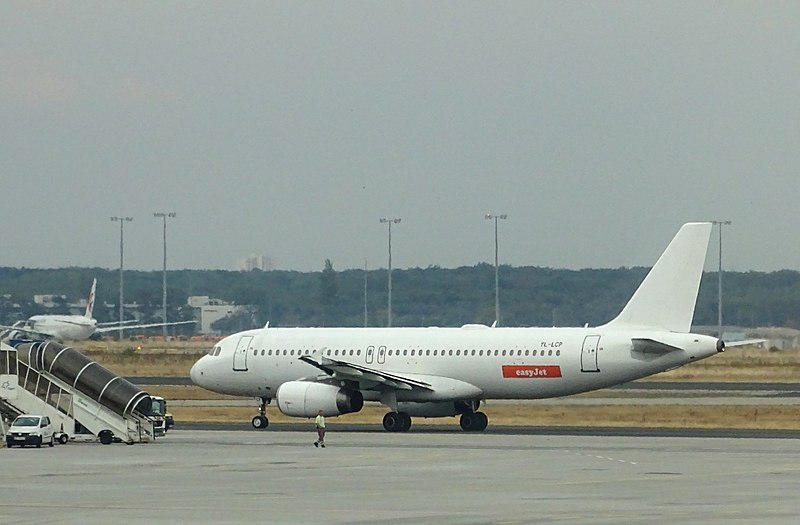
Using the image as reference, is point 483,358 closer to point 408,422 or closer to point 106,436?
point 408,422

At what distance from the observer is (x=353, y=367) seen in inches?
2275

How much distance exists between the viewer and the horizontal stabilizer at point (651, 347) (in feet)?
181

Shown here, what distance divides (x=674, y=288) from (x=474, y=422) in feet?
29.1

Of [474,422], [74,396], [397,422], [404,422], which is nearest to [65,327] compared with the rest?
[397,422]

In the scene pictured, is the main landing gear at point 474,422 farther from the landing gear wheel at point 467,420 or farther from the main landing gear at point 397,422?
the main landing gear at point 397,422

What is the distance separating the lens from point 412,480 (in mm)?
36812

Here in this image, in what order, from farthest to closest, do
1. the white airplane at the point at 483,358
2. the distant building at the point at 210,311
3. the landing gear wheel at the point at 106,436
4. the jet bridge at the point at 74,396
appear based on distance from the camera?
1. the distant building at the point at 210,311
2. the white airplane at the point at 483,358
3. the jet bridge at the point at 74,396
4. the landing gear wheel at the point at 106,436

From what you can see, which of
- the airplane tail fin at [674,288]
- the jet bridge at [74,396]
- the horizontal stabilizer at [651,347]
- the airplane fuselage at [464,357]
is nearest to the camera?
the jet bridge at [74,396]

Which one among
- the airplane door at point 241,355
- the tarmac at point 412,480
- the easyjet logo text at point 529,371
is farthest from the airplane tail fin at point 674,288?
the airplane door at point 241,355

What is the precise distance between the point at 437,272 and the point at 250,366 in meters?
134

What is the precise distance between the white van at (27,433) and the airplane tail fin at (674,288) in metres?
20.1

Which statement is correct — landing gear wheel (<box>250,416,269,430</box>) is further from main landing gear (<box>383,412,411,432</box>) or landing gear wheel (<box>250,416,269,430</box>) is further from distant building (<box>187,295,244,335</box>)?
distant building (<box>187,295,244,335</box>)

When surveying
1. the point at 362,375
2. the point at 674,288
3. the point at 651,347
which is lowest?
the point at 362,375

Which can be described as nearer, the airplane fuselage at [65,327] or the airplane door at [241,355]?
the airplane door at [241,355]
